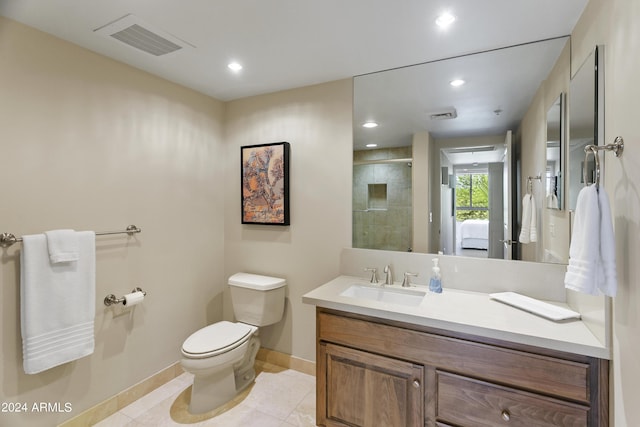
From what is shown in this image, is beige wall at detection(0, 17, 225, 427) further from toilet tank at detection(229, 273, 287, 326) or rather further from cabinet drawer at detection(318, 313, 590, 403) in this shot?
cabinet drawer at detection(318, 313, 590, 403)

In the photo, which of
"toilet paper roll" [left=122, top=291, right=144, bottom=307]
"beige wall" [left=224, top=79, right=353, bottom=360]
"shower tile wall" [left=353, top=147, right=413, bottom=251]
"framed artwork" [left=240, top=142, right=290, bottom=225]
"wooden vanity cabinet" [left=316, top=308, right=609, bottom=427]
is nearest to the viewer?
"wooden vanity cabinet" [left=316, top=308, right=609, bottom=427]

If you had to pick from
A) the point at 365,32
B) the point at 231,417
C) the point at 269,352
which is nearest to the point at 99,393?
the point at 231,417

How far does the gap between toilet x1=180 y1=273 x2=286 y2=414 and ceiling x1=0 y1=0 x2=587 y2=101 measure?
65.1 inches

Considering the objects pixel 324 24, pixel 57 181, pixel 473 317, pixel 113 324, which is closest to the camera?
pixel 473 317

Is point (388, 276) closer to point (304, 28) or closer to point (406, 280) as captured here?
point (406, 280)

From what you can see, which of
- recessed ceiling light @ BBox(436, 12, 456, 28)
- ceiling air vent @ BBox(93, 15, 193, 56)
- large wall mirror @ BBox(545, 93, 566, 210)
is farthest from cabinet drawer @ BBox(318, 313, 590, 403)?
ceiling air vent @ BBox(93, 15, 193, 56)

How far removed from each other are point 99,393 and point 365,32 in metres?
2.71

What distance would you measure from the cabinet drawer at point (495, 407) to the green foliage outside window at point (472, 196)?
99cm

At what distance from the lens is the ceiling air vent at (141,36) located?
1.61 metres

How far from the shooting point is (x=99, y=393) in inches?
76.2

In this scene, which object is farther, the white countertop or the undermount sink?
the undermount sink

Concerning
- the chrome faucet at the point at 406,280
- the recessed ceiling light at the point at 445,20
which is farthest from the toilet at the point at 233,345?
the recessed ceiling light at the point at 445,20

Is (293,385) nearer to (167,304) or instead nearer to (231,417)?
(231,417)

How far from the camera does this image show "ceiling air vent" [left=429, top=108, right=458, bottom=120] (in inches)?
78.4
